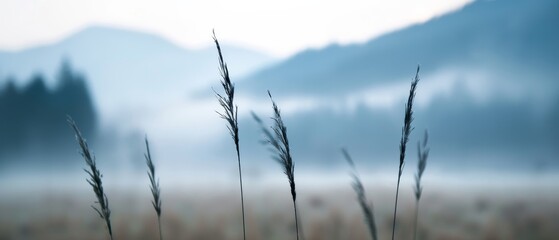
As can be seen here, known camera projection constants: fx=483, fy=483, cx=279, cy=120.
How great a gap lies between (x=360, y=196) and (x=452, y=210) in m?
2.91

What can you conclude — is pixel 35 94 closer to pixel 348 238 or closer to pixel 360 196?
pixel 348 238

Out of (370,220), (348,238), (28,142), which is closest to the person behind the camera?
(370,220)

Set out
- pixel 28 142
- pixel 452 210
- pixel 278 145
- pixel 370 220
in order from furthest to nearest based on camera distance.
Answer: pixel 28 142 < pixel 452 210 < pixel 370 220 < pixel 278 145

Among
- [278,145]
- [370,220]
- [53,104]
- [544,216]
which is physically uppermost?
[53,104]

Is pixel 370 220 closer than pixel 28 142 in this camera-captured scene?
Yes

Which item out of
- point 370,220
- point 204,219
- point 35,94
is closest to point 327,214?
point 204,219

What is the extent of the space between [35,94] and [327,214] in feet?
8.76

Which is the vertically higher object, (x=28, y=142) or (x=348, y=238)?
(x=28, y=142)

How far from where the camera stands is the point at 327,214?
12.8ft

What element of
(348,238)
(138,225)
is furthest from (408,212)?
(138,225)

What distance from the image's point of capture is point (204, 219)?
4.19 metres

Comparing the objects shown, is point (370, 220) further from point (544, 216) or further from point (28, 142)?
point (28, 142)

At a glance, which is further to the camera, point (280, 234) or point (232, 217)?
point (232, 217)

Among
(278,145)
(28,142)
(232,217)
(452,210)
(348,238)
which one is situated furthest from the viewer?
(28,142)
